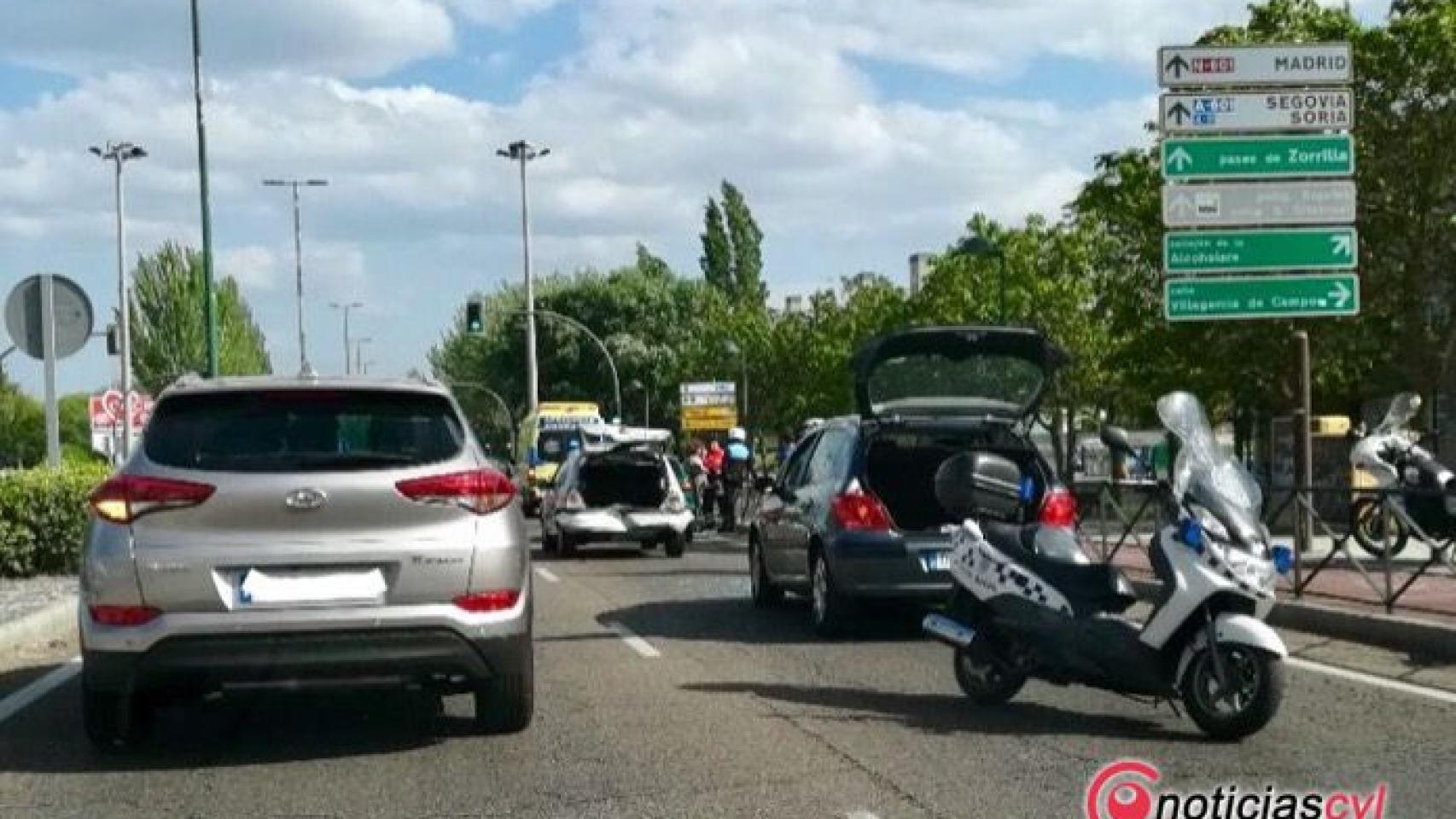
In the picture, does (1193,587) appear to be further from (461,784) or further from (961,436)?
(961,436)

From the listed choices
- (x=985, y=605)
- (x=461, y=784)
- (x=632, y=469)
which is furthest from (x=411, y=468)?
(x=632, y=469)

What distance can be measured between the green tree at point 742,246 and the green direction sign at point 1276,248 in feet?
244

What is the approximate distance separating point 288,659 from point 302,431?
3.37 ft

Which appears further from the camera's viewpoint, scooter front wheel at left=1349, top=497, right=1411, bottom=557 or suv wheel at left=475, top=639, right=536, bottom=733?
scooter front wheel at left=1349, top=497, right=1411, bottom=557

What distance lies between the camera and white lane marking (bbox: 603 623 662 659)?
40.1 ft

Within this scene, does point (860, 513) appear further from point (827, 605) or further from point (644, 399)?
point (644, 399)

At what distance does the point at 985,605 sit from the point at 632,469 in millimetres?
15651

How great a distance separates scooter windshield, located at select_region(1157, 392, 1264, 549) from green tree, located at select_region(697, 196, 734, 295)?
84.9 m

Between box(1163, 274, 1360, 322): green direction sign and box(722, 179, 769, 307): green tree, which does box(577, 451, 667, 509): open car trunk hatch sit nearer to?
box(1163, 274, 1360, 322): green direction sign

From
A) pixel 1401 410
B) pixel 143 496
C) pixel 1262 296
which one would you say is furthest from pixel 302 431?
pixel 1262 296

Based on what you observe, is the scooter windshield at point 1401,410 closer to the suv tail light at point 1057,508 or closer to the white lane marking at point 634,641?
the suv tail light at point 1057,508

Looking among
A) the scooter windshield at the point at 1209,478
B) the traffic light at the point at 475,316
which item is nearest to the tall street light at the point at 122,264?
the traffic light at the point at 475,316

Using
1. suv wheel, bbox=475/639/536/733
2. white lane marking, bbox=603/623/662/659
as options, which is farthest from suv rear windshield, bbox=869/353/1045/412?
suv wheel, bbox=475/639/536/733

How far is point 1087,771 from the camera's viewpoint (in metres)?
7.66
